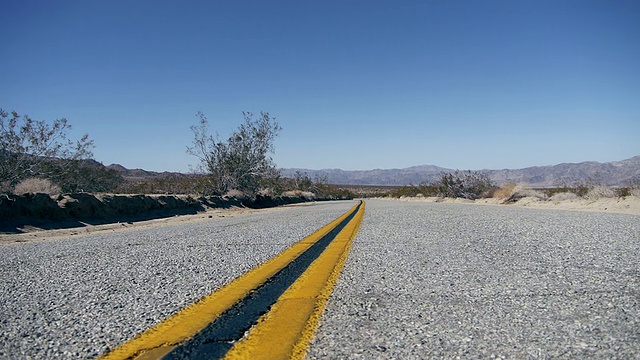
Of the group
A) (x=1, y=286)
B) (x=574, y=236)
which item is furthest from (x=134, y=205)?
(x=574, y=236)

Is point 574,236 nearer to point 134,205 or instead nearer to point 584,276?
point 584,276

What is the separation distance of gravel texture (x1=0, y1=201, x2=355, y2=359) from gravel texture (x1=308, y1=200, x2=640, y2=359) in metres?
0.78

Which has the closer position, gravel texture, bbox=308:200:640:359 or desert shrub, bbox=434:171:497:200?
gravel texture, bbox=308:200:640:359

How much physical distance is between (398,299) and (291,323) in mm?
644

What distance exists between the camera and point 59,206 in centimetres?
993

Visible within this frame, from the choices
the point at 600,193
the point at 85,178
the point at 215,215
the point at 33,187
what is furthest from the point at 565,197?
the point at 85,178

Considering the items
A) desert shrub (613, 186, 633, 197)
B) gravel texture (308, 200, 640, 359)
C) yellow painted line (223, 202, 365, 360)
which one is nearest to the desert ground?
desert shrub (613, 186, 633, 197)

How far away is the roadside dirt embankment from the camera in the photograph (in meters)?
8.84

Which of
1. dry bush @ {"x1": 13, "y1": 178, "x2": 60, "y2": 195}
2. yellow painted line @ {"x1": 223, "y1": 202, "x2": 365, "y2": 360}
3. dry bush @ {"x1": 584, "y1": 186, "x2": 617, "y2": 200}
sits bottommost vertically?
dry bush @ {"x1": 584, "y1": 186, "x2": 617, "y2": 200}

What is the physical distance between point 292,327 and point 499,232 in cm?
426

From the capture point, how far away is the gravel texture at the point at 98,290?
135 centimetres

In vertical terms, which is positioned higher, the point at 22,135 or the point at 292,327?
the point at 22,135

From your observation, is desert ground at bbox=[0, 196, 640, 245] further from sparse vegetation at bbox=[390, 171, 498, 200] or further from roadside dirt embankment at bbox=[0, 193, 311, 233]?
sparse vegetation at bbox=[390, 171, 498, 200]

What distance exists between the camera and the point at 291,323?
4.99ft
